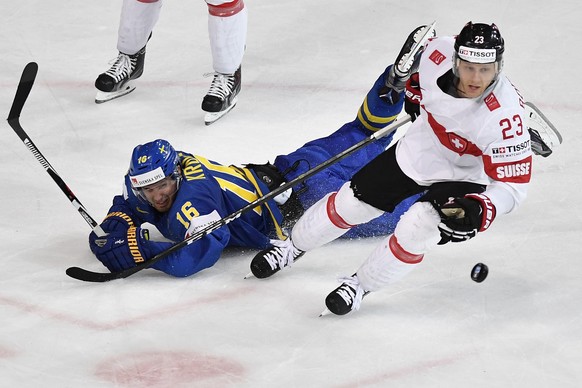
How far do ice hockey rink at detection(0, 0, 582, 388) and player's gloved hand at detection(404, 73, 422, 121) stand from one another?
1.76ft

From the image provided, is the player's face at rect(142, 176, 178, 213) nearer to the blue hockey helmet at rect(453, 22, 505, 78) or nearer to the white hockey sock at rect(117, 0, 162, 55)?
the blue hockey helmet at rect(453, 22, 505, 78)

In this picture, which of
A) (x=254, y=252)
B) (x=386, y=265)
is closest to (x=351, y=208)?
(x=386, y=265)

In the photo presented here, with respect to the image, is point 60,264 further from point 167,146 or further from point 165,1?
point 165,1

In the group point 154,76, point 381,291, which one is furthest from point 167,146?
point 154,76

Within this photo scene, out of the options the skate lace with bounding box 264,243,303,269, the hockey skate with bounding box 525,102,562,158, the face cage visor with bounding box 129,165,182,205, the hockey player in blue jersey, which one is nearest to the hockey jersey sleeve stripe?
the hockey player in blue jersey

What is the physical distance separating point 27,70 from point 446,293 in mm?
1619

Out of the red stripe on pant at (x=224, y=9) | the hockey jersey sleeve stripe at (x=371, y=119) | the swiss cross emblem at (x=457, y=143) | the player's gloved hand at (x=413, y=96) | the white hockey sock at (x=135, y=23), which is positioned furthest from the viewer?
the white hockey sock at (x=135, y=23)

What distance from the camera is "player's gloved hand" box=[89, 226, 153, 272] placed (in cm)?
369

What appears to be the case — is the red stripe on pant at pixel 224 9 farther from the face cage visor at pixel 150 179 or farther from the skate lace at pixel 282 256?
Result: the skate lace at pixel 282 256

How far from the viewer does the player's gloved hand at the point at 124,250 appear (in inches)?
145

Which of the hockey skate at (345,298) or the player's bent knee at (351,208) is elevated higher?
the player's bent knee at (351,208)

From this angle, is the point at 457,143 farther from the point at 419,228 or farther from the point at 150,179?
the point at 150,179

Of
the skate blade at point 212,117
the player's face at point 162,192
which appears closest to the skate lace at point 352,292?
the player's face at point 162,192

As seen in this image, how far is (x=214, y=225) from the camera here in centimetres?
366
